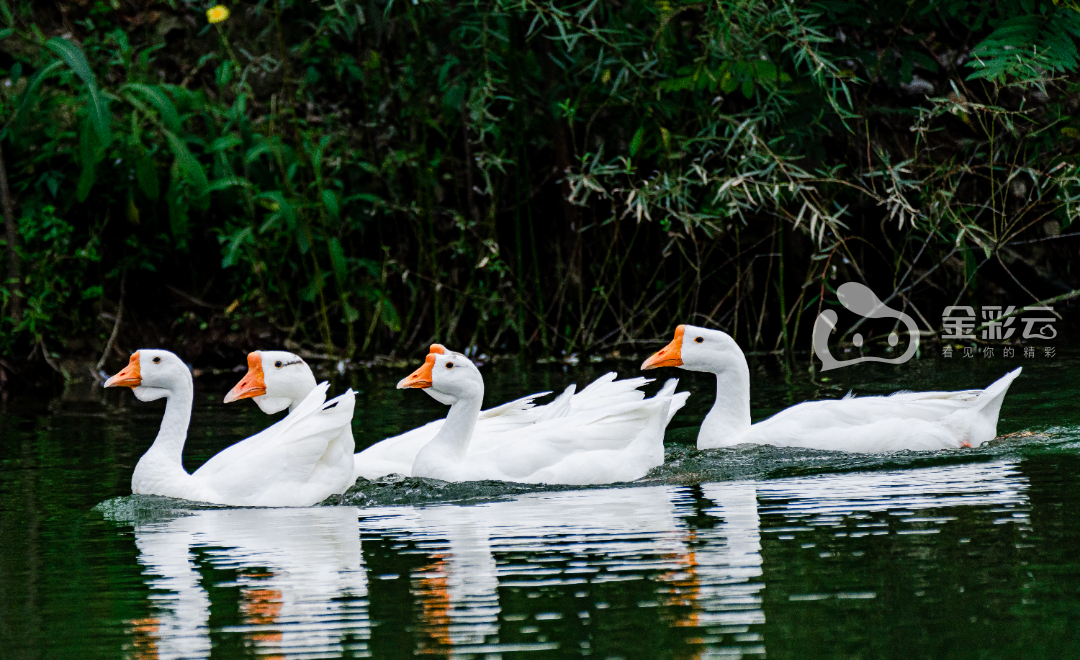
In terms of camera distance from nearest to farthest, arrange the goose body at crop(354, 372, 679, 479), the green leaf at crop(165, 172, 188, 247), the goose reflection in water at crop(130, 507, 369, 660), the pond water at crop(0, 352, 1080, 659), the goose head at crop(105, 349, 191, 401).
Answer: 1. the pond water at crop(0, 352, 1080, 659)
2. the goose reflection in water at crop(130, 507, 369, 660)
3. the goose head at crop(105, 349, 191, 401)
4. the goose body at crop(354, 372, 679, 479)
5. the green leaf at crop(165, 172, 188, 247)

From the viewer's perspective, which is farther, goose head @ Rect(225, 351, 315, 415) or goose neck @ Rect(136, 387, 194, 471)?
goose head @ Rect(225, 351, 315, 415)

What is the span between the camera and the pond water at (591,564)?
389 cm

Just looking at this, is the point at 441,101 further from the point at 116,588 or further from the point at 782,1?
the point at 116,588

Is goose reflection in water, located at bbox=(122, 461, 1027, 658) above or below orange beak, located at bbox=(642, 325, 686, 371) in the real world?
below

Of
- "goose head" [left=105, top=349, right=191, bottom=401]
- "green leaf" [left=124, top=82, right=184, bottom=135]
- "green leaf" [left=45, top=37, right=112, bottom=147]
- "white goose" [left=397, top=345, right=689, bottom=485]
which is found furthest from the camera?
"green leaf" [left=124, top=82, right=184, bottom=135]

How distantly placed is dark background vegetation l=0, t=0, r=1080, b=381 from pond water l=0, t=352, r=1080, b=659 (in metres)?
4.59

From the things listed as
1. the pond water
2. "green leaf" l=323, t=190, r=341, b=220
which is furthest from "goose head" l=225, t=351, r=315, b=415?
"green leaf" l=323, t=190, r=341, b=220

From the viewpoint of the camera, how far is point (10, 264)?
13.1 metres

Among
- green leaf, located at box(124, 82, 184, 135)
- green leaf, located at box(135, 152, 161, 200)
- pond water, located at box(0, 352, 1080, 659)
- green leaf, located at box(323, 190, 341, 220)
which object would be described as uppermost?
green leaf, located at box(124, 82, 184, 135)

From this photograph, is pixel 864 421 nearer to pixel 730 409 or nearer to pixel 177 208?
pixel 730 409

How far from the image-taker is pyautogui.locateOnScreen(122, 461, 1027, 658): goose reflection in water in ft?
13.0

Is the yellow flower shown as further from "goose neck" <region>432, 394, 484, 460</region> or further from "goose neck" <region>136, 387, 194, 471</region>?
"goose neck" <region>432, 394, 484, 460</region>

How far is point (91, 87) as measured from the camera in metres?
12.6

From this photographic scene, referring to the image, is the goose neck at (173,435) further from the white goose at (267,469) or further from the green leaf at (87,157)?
the green leaf at (87,157)
